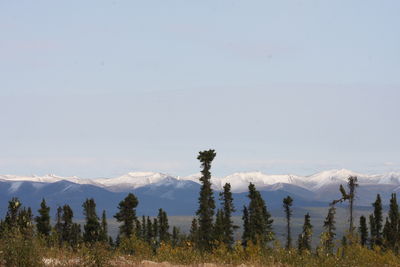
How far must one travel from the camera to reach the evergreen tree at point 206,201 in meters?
90.6

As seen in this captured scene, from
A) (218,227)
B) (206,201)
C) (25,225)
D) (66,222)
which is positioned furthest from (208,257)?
(66,222)

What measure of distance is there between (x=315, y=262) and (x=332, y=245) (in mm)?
1887

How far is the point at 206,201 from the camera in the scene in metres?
94.4

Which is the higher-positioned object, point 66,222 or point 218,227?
point 218,227

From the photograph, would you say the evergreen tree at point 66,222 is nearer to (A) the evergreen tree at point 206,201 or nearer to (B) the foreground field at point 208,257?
(A) the evergreen tree at point 206,201

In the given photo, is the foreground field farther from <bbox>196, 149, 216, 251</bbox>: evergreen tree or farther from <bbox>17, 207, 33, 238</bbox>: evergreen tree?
<bbox>196, 149, 216, 251</bbox>: evergreen tree

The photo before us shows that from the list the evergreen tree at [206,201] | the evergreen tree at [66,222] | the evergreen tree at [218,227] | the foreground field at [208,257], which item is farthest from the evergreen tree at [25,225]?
the evergreen tree at [66,222]

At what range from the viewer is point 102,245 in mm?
16859

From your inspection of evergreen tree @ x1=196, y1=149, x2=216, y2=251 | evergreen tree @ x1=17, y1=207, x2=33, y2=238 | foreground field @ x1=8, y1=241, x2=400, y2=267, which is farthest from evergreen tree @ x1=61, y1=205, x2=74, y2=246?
evergreen tree @ x1=17, y1=207, x2=33, y2=238

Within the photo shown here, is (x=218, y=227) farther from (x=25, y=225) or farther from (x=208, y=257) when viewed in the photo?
(x=25, y=225)

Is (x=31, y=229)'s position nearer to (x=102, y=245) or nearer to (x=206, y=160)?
(x=102, y=245)

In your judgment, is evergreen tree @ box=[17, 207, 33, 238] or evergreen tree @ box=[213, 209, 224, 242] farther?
evergreen tree @ box=[213, 209, 224, 242]

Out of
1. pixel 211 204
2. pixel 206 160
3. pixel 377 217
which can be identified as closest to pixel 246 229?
pixel 211 204

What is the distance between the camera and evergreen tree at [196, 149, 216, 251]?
297 ft
